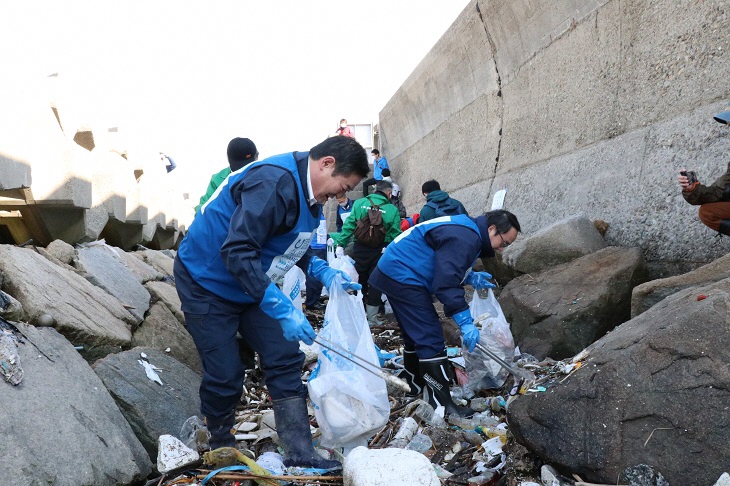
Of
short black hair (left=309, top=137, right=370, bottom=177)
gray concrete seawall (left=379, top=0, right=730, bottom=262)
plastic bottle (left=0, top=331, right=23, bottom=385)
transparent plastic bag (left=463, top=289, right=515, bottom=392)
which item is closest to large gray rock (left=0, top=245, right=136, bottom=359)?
plastic bottle (left=0, top=331, right=23, bottom=385)

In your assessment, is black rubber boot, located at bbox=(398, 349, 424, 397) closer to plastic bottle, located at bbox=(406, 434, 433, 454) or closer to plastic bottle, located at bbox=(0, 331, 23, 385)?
plastic bottle, located at bbox=(406, 434, 433, 454)

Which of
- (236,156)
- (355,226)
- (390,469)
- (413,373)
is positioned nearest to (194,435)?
(390,469)

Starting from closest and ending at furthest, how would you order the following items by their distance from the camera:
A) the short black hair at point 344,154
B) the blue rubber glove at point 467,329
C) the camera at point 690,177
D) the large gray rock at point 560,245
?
1. the short black hair at point 344,154
2. the blue rubber glove at point 467,329
3. the camera at point 690,177
4. the large gray rock at point 560,245

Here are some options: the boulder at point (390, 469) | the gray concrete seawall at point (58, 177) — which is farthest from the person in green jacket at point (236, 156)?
the boulder at point (390, 469)

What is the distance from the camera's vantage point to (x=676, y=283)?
3.17m

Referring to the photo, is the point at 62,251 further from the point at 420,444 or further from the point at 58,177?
the point at 420,444

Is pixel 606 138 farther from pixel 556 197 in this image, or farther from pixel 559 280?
pixel 559 280

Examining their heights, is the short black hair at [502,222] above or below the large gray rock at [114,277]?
below

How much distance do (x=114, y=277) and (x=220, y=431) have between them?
2234 mm

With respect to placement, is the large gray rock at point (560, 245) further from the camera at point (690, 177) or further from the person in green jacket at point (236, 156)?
the person in green jacket at point (236, 156)

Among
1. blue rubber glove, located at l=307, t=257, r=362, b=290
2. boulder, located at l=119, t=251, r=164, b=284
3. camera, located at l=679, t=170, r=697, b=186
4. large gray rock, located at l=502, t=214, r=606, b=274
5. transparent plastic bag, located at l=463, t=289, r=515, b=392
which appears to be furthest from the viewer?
boulder, located at l=119, t=251, r=164, b=284

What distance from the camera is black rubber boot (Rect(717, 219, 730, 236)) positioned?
335 centimetres

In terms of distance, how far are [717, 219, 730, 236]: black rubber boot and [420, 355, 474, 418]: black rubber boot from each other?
1.72 meters

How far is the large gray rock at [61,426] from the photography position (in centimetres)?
203
